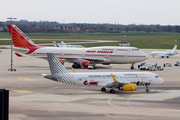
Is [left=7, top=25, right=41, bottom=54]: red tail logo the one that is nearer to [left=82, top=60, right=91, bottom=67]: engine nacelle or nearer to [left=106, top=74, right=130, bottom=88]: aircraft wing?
[left=82, top=60, right=91, bottom=67]: engine nacelle

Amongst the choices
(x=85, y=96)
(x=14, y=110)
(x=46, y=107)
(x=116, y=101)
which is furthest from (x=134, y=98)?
(x=14, y=110)

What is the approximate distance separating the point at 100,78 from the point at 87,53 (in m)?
34.8

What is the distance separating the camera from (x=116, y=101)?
43094mm

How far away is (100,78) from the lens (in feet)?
161

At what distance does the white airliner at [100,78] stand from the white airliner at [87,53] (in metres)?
30.6

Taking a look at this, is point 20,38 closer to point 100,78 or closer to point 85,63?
point 85,63

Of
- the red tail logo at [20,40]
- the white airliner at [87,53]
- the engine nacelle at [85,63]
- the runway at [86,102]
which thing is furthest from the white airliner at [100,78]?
the red tail logo at [20,40]

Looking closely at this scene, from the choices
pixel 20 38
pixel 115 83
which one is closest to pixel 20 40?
pixel 20 38

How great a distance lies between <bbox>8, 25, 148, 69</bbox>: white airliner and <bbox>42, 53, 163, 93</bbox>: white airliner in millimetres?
30574

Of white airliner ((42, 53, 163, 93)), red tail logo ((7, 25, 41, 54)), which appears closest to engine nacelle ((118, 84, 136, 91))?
white airliner ((42, 53, 163, 93))

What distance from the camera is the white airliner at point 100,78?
158 feet

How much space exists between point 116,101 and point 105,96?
151 inches

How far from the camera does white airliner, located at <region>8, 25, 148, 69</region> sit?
81000mm

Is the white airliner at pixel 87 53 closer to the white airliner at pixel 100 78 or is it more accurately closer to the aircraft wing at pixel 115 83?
the white airliner at pixel 100 78
